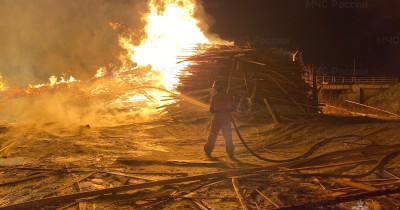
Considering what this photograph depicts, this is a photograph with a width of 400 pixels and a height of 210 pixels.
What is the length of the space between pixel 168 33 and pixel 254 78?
5765 millimetres

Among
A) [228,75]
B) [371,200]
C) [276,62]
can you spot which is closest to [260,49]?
[276,62]

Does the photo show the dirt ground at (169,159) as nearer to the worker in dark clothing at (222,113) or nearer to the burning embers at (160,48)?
the worker in dark clothing at (222,113)

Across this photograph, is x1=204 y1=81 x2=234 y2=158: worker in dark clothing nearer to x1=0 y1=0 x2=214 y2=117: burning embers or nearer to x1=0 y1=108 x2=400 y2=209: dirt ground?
x1=0 y1=108 x2=400 y2=209: dirt ground

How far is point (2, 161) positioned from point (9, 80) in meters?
32.3

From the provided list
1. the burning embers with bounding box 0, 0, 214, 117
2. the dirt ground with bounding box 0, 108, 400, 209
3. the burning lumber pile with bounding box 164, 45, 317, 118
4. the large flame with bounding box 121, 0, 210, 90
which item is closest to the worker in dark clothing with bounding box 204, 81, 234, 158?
the dirt ground with bounding box 0, 108, 400, 209

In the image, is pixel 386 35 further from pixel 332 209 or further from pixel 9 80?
pixel 9 80

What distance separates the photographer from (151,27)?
14.6 metres

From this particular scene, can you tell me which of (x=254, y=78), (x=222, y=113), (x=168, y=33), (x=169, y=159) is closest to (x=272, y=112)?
(x=254, y=78)

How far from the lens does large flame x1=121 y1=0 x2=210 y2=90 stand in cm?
1385

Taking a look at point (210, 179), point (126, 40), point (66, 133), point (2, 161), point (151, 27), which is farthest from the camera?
point (126, 40)

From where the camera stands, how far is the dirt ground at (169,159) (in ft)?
12.7

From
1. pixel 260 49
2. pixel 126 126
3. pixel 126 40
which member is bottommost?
pixel 126 126

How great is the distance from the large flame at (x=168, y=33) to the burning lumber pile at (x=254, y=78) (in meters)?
2.66

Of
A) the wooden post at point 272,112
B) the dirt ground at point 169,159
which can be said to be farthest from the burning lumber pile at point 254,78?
the dirt ground at point 169,159
